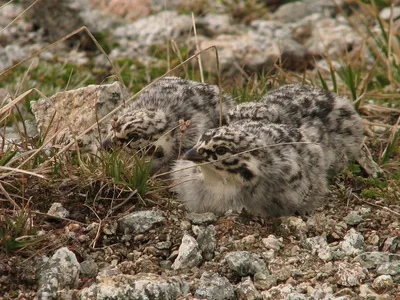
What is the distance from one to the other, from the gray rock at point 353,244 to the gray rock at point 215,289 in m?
0.92

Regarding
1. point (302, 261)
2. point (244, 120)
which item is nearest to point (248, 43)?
point (244, 120)

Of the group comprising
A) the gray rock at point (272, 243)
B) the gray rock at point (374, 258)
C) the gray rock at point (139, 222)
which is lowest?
the gray rock at point (374, 258)

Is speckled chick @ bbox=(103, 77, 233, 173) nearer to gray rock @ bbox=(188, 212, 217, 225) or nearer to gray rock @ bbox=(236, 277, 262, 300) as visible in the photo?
gray rock @ bbox=(188, 212, 217, 225)

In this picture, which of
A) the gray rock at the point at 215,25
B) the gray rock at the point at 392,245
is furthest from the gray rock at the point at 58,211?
the gray rock at the point at 215,25

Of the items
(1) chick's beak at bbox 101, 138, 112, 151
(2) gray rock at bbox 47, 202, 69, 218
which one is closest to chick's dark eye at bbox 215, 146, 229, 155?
(1) chick's beak at bbox 101, 138, 112, 151

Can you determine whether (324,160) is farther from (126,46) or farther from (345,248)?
(126,46)

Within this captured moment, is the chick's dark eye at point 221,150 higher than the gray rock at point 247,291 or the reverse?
higher

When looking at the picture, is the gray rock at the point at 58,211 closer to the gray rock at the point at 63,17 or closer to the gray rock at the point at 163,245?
the gray rock at the point at 163,245

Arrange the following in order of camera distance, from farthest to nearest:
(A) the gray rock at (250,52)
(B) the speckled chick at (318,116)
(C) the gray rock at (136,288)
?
(A) the gray rock at (250,52) → (B) the speckled chick at (318,116) → (C) the gray rock at (136,288)

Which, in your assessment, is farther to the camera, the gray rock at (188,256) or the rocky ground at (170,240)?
the gray rock at (188,256)

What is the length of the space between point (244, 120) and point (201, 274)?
1.64m

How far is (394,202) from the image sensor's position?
5707 mm

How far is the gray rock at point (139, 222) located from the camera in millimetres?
5148

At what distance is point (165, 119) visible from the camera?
243 inches
